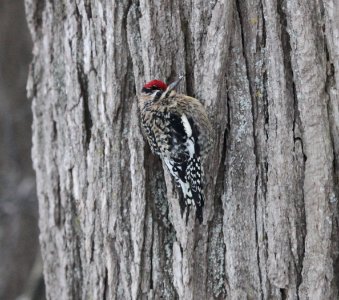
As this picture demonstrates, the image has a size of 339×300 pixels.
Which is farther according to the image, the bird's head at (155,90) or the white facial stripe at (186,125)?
the white facial stripe at (186,125)

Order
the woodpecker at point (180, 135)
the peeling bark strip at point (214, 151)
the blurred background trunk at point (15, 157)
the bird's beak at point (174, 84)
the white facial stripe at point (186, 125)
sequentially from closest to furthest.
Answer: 1. the peeling bark strip at point (214, 151)
2. the woodpecker at point (180, 135)
3. the bird's beak at point (174, 84)
4. the white facial stripe at point (186, 125)
5. the blurred background trunk at point (15, 157)

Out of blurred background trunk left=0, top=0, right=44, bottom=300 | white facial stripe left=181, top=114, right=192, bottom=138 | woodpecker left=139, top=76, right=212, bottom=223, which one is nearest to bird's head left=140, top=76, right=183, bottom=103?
woodpecker left=139, top=76, right=212, bottom=223

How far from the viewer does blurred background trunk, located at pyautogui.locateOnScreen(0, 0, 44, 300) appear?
22.5 feet

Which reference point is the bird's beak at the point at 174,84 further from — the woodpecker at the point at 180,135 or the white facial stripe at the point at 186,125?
the white facial stripe at the point at 186,125

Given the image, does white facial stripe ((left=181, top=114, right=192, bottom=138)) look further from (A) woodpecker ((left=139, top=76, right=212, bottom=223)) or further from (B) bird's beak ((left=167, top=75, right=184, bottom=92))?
(B) bird's beak ((left=167, top=75, right=184, bottom=92))

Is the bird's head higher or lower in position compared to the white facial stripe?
higher

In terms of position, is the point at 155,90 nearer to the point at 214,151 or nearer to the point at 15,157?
the point at 214,151

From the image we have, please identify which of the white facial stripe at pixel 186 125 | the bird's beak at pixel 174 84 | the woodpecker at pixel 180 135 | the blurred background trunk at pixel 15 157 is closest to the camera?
the woodpecker at pixel 180 135

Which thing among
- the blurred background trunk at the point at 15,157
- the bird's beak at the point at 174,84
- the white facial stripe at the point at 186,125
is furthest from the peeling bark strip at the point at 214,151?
the blurred background trunk at the point at 15,157

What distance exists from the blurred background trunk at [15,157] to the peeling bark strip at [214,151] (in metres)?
2.51

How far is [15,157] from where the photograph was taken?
6938 mm

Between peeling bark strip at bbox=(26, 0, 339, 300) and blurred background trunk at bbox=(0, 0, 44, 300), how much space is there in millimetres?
2511

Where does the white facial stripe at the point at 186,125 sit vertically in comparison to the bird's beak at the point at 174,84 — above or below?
below

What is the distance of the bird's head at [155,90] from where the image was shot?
386 centimetres
